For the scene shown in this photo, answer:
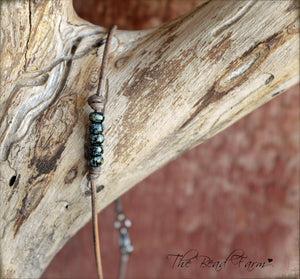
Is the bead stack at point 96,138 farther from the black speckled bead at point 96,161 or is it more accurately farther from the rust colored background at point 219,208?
the rust colored background at point 219,208

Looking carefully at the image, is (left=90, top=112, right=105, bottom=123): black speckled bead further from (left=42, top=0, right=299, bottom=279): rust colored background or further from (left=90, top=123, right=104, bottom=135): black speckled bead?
(left=42, top=0, right=299, bottom=279): rust colored background

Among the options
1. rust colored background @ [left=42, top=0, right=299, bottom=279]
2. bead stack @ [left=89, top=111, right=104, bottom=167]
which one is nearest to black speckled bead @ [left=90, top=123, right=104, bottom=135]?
bead stack @ [left=89, top=111, right=104, bottom=167]

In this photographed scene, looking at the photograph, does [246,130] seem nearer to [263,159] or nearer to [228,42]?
[263,159]

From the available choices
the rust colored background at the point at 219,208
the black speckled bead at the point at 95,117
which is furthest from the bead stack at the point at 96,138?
the rust colored background at the point at 219,208

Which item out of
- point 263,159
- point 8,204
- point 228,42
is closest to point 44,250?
point 8,204

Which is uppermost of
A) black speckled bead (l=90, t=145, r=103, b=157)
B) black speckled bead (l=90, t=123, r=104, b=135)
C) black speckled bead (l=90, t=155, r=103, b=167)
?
black speckled bead (l=90, t=123, r=104, b=135)
